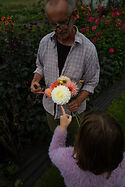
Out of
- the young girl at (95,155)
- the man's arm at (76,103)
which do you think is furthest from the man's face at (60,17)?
the young girl at (95,155)

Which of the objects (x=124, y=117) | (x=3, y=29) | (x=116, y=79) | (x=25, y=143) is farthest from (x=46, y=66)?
(x=116, y=79)

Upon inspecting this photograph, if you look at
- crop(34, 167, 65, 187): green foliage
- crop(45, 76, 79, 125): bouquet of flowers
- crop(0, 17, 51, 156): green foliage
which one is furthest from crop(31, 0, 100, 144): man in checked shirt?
crop(34, 167, 65, 187): green foliage

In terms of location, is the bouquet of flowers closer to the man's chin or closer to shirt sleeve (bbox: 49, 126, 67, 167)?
shirt sleeve (bbox: 49, 126, 67, 167)

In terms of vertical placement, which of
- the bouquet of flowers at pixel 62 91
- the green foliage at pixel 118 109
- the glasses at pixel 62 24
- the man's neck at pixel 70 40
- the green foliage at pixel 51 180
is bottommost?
the green foliage at pixel 51 180

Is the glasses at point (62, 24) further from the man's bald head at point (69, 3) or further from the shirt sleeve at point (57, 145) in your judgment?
the shirt sleeve at point (57, 145)

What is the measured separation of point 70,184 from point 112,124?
52 cm

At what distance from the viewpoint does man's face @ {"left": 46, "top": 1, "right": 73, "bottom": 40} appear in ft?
3.54

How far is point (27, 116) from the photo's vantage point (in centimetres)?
212

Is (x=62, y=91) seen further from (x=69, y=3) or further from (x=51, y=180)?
(x=51, y=180)

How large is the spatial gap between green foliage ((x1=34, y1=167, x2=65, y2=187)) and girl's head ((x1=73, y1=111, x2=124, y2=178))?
Answer: 136cm

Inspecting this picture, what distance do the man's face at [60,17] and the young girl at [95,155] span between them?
0.69 meters

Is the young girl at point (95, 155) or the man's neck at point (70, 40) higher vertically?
the man's neck at point (70, 40)

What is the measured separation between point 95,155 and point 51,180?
4.88 feet

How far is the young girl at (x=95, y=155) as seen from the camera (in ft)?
2.56
